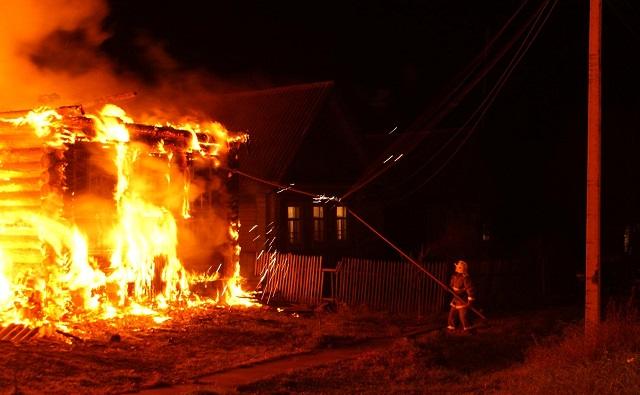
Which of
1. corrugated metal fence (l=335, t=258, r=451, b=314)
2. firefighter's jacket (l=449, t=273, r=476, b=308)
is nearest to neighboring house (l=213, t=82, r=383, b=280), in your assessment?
corrugated metal fence (l=335, t=258, r=451, b=314)

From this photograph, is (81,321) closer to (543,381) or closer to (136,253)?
(136,253)

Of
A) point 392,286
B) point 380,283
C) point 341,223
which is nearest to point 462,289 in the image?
point 392,286

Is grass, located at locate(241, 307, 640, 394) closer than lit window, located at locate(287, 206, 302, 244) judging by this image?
Yes

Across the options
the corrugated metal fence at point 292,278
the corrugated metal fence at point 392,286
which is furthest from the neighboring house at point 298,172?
the corrugated metal fence at point 392,286

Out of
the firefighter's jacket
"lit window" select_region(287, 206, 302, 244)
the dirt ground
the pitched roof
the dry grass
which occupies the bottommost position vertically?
the dirt ground

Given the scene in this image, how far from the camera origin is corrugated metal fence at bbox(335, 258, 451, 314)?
16.3m

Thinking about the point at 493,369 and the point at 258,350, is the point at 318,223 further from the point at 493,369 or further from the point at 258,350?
the point at 493,369

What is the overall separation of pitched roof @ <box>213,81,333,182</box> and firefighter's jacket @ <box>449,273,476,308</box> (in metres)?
8.79

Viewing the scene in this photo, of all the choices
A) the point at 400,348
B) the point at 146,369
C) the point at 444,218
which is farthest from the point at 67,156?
the point at 444,218

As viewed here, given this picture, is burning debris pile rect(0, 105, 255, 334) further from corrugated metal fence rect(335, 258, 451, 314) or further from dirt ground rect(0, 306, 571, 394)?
corrugated metal fence rect(335, 258, 451, 314)

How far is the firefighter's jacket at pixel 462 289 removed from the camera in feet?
46.5

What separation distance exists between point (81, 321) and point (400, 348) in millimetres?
5901

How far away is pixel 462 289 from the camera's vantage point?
1438 centimetres

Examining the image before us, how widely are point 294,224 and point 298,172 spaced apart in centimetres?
161
